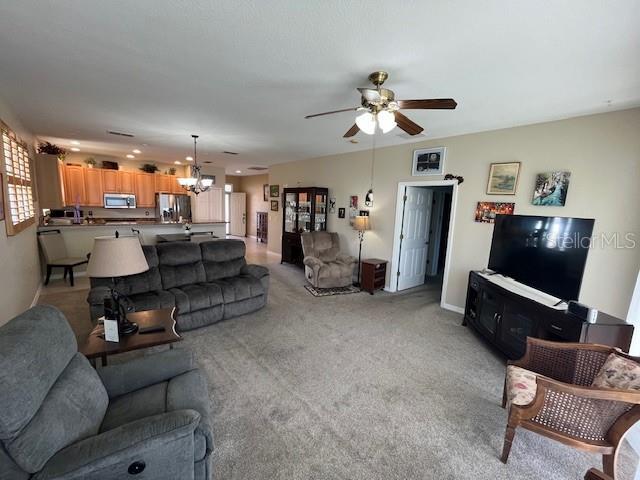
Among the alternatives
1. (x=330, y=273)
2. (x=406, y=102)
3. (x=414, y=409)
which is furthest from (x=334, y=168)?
(x=414, y=409)

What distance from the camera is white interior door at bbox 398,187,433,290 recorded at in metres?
4.82

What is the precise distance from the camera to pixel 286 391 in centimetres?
227

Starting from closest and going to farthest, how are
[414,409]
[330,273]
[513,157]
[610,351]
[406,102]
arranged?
[610,351] → [406,102] → [414,409] → [513,157] → [330,273]

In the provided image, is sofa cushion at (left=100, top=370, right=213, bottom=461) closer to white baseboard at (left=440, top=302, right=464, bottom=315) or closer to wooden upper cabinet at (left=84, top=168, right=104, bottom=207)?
white baseboard at (left=440, top=302, right=464, bottom=315)

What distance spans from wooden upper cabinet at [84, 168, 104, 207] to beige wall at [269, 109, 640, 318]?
6.97 metres

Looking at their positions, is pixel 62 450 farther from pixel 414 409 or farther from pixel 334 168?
pixel 334 168

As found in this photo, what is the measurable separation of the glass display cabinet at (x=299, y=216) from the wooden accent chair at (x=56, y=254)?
3.85 m

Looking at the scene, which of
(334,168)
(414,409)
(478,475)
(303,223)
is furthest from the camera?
(303,223)

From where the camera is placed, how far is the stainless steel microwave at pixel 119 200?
23.1 feet

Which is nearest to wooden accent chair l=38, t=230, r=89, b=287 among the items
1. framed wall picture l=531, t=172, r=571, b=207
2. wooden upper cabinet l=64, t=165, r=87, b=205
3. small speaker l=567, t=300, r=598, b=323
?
wooden upper cabinet l=64, t=165, r=87, b=205

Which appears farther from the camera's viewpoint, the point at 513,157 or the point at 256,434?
the point at 513,157

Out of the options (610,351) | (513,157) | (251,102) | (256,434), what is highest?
(251,102)

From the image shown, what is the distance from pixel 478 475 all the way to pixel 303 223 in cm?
527

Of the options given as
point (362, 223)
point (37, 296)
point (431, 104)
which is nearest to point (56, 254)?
point (37, 296)
